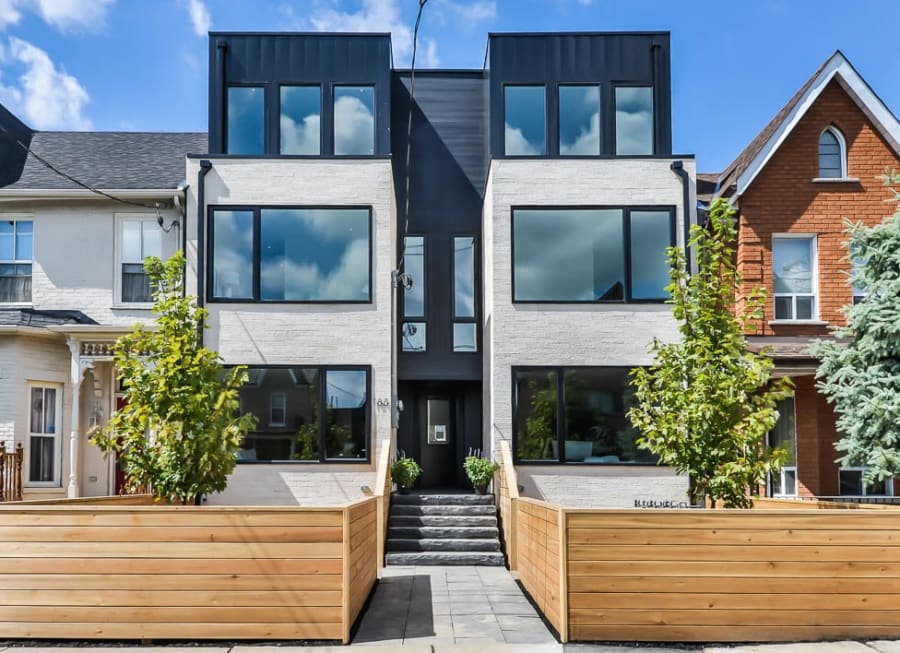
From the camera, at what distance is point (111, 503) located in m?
10.5

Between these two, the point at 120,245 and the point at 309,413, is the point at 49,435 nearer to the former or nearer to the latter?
the point at 120,245

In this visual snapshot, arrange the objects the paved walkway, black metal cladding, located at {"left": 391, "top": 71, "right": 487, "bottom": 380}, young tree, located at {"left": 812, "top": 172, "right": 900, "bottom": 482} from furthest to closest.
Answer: black metal cladding, located at {"left": 391, "top": 71, "right": 487, "bottom": 380} < young tree, located at {"left": 812, "top": 172, "right": 900, "bottom": 482} < the paved walkway

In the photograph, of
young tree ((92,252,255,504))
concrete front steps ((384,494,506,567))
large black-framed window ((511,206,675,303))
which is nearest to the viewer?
young tree ((92,252,255,504))

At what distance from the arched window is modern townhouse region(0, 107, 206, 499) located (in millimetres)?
11319

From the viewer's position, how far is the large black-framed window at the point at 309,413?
15.2 m

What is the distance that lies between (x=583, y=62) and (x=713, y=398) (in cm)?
824

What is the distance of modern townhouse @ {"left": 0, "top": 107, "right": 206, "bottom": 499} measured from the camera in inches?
620

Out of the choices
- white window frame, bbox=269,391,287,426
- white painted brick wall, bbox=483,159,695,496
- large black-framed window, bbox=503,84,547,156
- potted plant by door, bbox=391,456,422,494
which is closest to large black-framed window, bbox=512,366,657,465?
white painted brick wall, bbox=483,159,695,496

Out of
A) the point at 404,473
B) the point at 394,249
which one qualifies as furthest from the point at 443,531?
the point at 394,249

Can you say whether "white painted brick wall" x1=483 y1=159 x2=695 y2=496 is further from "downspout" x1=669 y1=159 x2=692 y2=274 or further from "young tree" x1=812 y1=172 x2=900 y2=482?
"young tree" x1=812 y1=172 x2=900 y2=482

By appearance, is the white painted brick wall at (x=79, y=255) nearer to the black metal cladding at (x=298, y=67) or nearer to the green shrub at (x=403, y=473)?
the black metal cladding at (x=298, y=67)

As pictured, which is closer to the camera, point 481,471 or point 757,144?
point 481,471

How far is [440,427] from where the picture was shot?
18203mm

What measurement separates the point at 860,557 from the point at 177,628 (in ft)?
20.3
